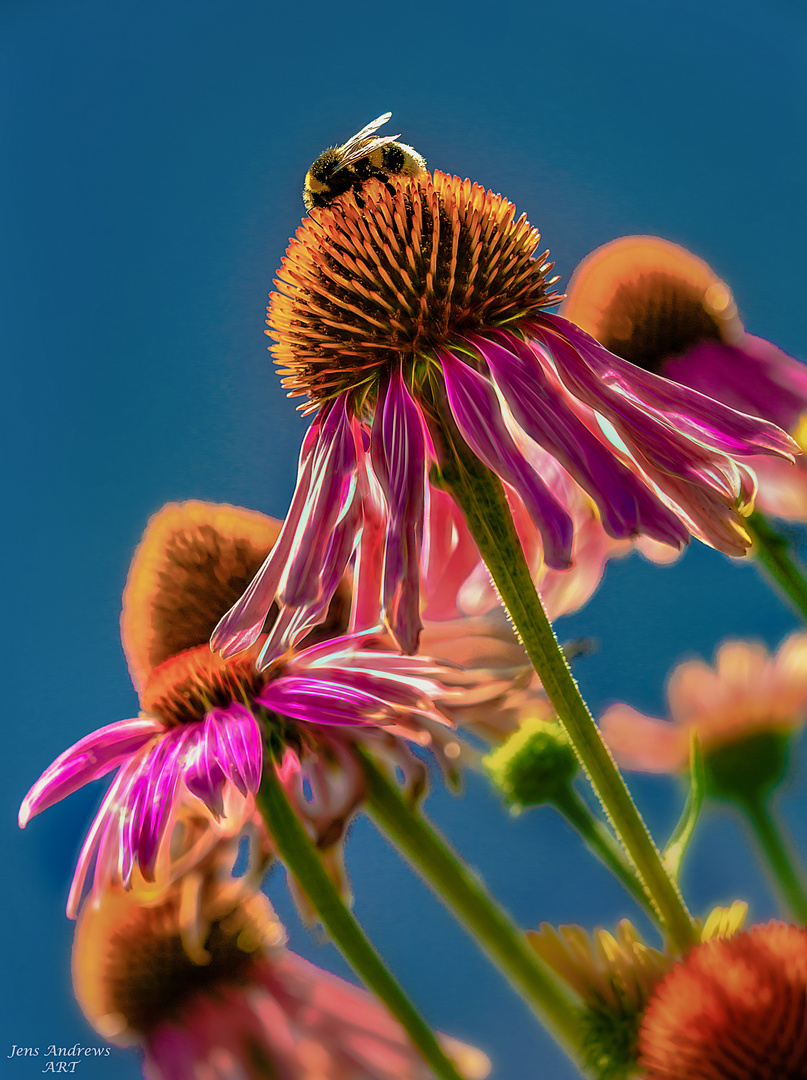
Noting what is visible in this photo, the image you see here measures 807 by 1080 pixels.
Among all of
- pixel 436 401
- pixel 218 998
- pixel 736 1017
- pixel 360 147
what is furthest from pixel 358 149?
pixel 218 998

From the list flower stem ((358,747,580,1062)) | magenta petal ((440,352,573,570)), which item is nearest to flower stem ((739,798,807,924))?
flower stem ((358,747,580,1062))

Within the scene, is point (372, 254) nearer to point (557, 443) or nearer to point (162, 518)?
point (557, 443)

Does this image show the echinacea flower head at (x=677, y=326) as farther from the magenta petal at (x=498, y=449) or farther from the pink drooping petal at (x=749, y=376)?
the magenta petal at (x=498, y=449)

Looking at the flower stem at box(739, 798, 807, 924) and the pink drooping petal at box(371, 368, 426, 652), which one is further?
the flower stem at box(739, 798, 807, 924)

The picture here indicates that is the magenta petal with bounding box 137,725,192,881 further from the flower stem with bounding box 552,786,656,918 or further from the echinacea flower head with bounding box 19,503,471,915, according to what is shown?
the flower stem with bounding box 552,786,656,918

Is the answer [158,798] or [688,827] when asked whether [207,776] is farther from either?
[688,827]

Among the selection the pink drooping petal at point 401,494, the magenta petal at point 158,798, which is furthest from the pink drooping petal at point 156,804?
the pink drooping petal at point 401,494

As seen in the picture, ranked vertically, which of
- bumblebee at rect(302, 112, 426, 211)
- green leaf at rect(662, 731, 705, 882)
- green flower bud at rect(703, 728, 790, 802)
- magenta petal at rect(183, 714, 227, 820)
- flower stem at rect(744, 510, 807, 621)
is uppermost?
bumblebee at rect(302, 112, 426, 211)
